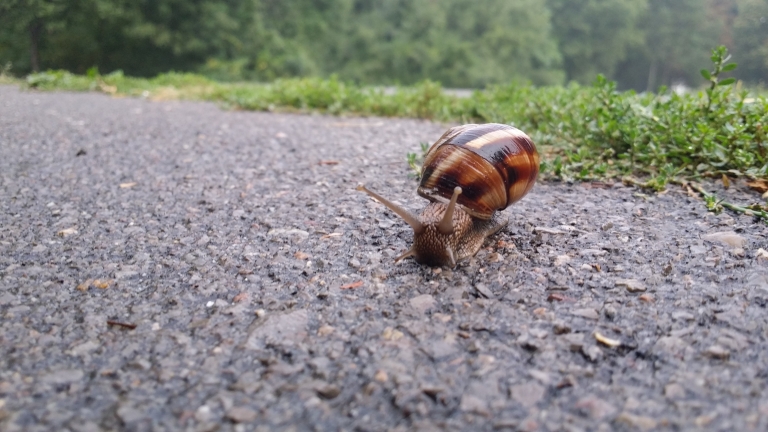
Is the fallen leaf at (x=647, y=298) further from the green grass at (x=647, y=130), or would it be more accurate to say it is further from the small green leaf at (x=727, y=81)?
the small green leaf at (x=727, y=81)

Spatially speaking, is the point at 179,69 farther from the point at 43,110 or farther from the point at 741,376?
the point at 741,376

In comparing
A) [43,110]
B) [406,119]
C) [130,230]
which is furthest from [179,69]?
[130,230]

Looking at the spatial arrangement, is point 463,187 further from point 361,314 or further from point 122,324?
point 122,324

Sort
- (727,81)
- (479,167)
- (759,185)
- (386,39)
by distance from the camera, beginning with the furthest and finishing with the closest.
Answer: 1. (386,39)
2. (727,81)
3. (759,185)
4. (479,167)

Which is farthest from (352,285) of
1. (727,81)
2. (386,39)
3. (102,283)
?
(386,39)

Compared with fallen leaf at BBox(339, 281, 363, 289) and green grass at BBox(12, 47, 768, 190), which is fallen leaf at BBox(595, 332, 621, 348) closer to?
fallen leaf at BBox(339, 281, 363, 289)

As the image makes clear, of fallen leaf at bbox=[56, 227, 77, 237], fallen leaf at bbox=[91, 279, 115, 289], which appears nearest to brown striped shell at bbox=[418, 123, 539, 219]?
fallen leaf at bbox=[91, 279, 115, 289]
